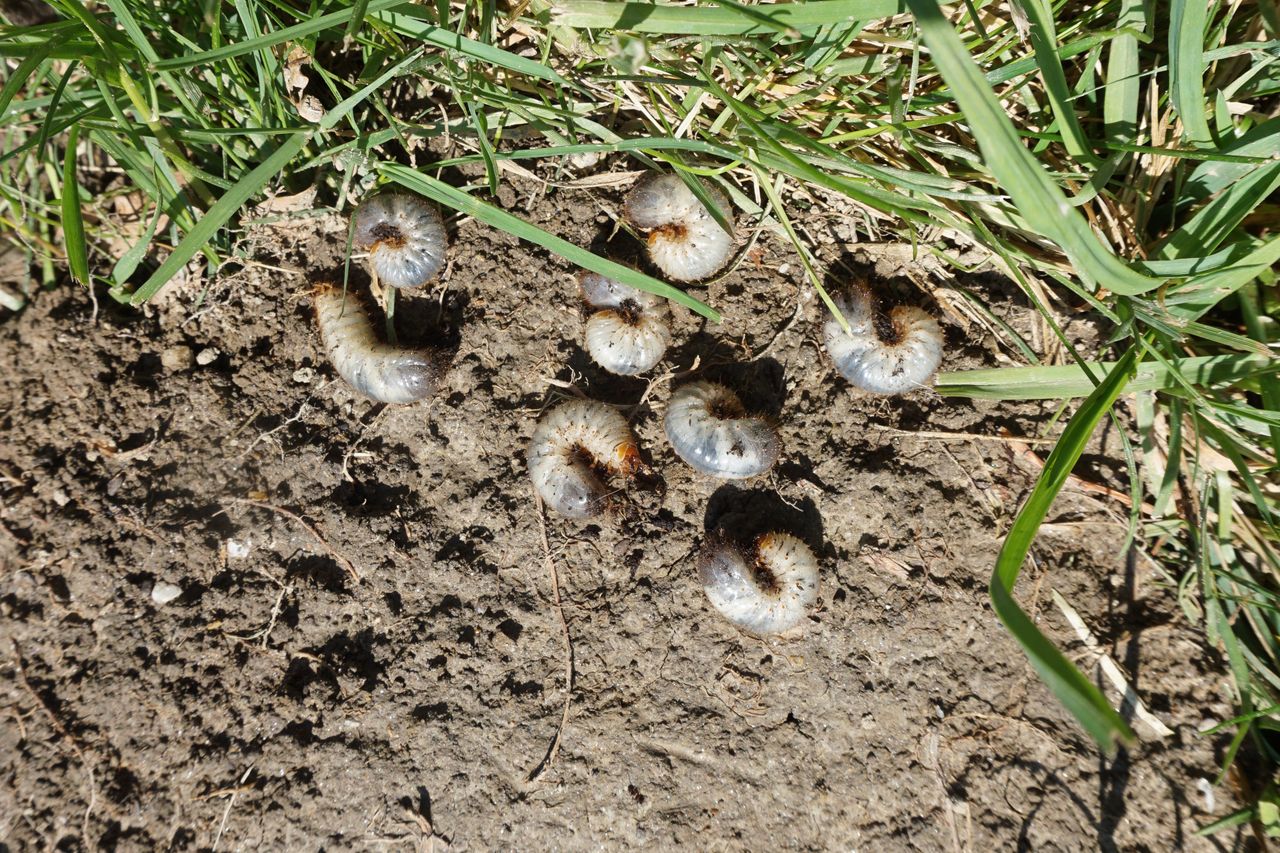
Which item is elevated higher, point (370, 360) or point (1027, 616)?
point (1027, 616)

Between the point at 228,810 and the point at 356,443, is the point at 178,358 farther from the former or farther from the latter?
the point at 228,810

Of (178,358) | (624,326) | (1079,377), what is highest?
(1079,377)

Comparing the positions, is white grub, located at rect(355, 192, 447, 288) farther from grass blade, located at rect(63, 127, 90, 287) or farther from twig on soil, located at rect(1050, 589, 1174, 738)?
twig on soil, located at rect(1050, 589, 1174, 738)

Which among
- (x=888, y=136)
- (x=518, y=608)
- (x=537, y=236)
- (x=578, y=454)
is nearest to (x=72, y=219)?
(x=537, y=236)

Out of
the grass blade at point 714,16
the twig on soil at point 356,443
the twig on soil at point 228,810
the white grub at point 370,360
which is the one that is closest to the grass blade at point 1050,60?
the grass blade at point 714,16

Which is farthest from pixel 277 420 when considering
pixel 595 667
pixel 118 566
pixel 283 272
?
pixel 595 667

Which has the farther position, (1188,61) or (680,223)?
(680,223)

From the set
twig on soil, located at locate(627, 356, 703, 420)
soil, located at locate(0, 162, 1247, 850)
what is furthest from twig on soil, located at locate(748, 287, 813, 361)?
twig on soil, located at locate(627, 356, 703, 420)

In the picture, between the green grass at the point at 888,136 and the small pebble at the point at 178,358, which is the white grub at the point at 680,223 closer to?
the green grass at the point at 888,136
